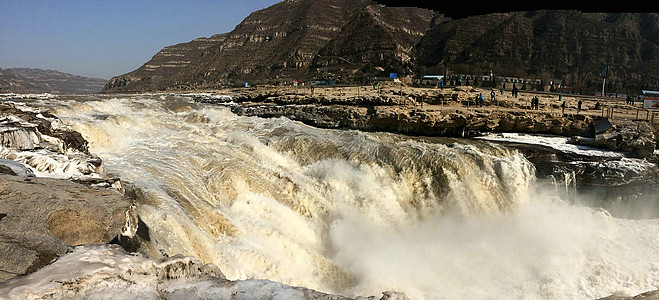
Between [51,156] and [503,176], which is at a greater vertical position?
[51,156]

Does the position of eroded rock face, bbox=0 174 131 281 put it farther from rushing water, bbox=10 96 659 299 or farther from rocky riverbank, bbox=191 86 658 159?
rocky riverbank, bbox=191 86 658 159

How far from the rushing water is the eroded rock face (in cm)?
105

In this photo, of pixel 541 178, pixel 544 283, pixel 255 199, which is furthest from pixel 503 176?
pixel 255 199

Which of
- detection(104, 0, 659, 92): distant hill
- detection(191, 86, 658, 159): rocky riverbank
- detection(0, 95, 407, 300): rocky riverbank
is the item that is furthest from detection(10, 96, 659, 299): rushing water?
detection(104, 0, 659, 92): distant hill

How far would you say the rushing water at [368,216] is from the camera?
28.2 ft

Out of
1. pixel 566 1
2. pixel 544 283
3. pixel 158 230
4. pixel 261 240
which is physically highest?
pixel 566 1

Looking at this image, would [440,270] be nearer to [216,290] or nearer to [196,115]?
[216,290]

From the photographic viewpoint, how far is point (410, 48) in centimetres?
9144

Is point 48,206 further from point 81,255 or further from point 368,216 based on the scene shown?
point 368,216

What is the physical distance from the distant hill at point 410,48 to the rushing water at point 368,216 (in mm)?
41516

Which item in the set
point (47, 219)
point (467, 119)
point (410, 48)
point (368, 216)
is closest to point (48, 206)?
point (47, 219)

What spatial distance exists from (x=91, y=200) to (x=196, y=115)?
46.8 ft

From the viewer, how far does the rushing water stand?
28.2 feet

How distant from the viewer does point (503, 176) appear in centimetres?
1392
